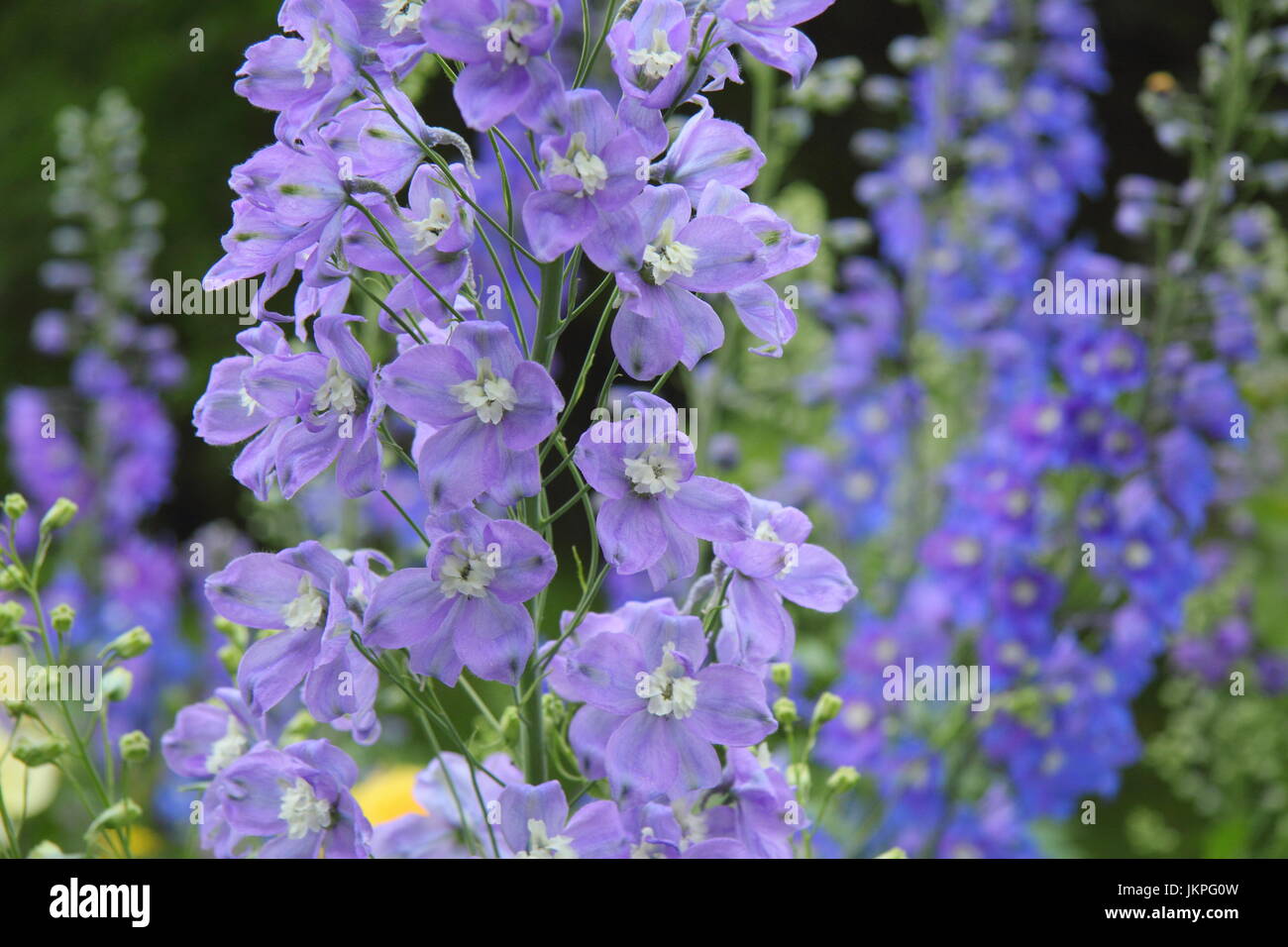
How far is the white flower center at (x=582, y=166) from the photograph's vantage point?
90 centimetres

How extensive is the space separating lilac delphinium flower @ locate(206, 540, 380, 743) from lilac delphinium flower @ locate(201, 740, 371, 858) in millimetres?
42

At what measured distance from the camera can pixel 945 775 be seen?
248 centimetres

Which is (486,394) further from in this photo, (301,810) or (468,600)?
(301,810)

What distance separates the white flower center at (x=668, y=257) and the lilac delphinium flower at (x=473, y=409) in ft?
0.41

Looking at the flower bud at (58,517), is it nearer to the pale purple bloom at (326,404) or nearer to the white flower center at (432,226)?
the pale purple bloom at (326,404)

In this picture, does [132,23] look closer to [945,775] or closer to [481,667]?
[945,775]

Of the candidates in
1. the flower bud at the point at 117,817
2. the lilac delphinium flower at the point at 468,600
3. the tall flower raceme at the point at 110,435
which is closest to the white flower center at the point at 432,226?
the lilac delphinium flower at the point at 468,600

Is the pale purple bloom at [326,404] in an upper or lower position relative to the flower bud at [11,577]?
upper

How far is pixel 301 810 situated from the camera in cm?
99

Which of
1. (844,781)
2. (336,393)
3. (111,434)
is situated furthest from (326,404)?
(111,434)

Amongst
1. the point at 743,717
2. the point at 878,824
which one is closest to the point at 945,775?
the point at 878,824

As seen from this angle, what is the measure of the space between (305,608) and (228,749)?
221 millimetres

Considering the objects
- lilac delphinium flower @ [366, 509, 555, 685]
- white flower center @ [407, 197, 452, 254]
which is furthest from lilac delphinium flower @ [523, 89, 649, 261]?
lilac delphinium flower @ [366, 509, 555, 685]

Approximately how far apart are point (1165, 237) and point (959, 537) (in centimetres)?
71
